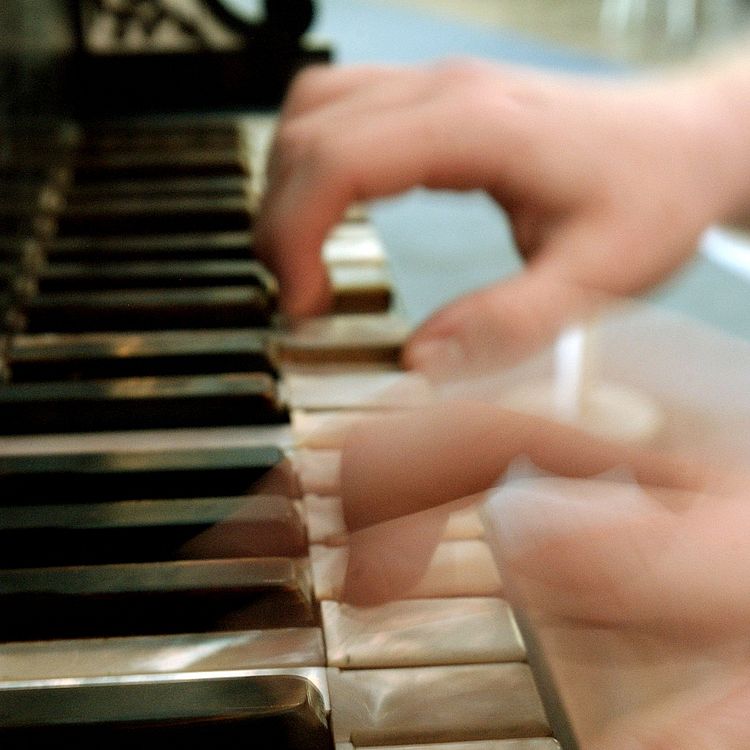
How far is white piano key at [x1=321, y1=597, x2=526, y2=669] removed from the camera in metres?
0.50

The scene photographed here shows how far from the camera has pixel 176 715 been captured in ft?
1.48

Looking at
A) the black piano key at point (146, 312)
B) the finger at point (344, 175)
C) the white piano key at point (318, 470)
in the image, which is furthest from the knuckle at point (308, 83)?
the white piano key at point (318, 470)

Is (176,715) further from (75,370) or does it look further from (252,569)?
(75,370)

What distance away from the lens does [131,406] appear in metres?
0.72

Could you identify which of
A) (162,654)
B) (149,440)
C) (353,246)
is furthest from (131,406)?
(353,246)

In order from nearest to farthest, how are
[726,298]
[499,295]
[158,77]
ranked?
[499,295], [726,298], [158,77]

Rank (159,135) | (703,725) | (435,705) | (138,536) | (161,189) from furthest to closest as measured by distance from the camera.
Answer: (159,135) < (161,189) < (138,536) < (435,705) < (703,725)

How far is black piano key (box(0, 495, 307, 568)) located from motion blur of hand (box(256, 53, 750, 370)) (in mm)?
236

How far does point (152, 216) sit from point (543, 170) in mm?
433

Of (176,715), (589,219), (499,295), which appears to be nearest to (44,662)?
(176,715)

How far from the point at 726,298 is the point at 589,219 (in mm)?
583

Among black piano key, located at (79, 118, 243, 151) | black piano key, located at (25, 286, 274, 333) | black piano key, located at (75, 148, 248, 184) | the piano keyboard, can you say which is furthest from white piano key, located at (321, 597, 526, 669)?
black piano key, located at (79, 118, 243, 151)

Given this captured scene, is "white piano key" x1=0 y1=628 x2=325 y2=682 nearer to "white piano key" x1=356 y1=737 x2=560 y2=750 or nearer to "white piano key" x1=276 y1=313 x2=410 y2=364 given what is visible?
"white piano key" x1=356 y1=737 x2=560 y2=750

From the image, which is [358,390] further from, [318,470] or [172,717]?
[172,717]
